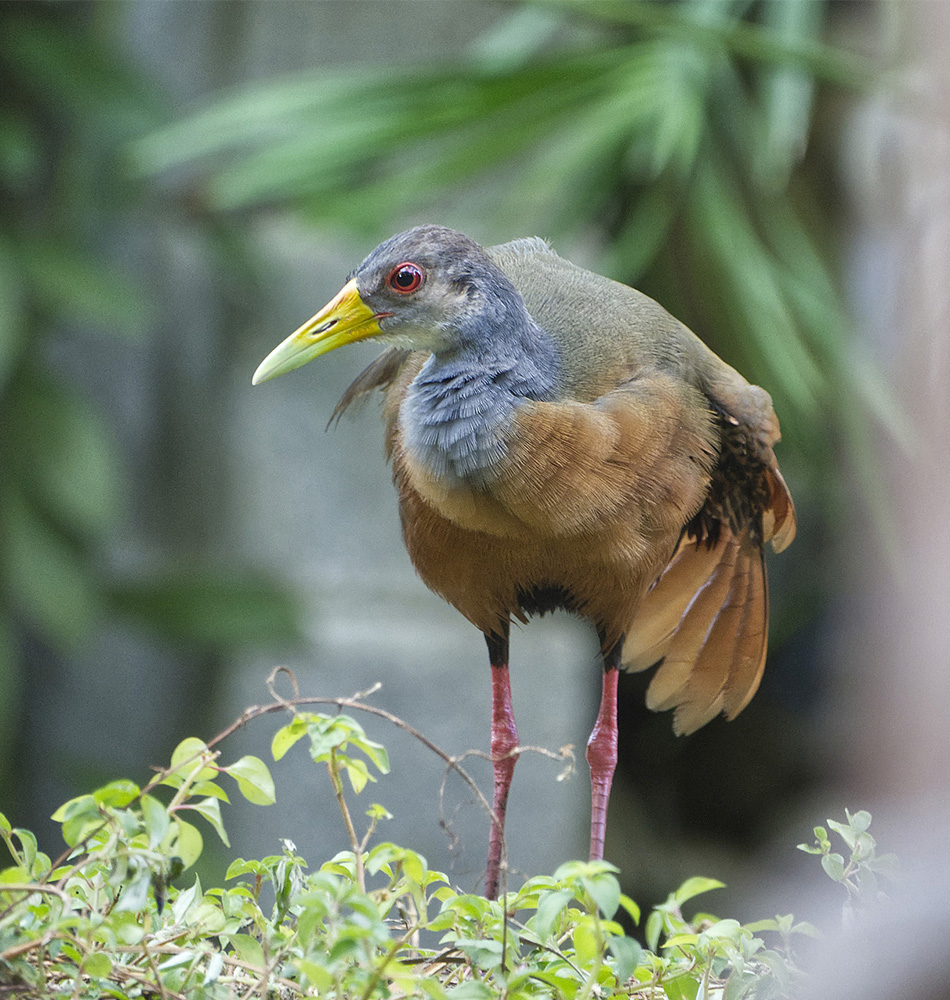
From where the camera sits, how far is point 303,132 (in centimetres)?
258

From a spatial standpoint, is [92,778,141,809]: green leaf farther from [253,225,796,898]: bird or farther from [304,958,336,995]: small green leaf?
[253,225,796,898]: bird

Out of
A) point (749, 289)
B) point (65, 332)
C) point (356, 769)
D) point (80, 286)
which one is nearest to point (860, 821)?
point (356, 769)

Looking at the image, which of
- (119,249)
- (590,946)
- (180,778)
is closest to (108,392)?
(119,249)

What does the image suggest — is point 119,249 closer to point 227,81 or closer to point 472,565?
point 227,81

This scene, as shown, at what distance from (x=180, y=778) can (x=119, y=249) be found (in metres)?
2.38

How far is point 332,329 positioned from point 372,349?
147 centimetres

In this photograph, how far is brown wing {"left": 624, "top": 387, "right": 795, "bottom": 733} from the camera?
1640mm

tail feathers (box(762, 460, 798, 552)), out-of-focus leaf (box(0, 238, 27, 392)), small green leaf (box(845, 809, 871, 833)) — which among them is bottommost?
small green leaf (box(845, 809, 871, 833))

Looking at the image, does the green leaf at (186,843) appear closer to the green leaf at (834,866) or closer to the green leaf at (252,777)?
the green leaf at (252,777)

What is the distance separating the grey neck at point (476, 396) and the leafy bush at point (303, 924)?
1.08 ft

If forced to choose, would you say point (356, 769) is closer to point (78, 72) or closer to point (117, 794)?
point (117, 794)

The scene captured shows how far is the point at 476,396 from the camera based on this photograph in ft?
4.25

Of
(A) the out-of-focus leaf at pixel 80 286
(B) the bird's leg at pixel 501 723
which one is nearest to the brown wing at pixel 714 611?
(B) the bird's leg at pixel 501 723

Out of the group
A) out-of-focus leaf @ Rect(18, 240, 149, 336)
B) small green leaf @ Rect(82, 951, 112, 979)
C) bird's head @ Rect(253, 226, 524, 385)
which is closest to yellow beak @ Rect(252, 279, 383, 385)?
bird's head @ Rect(253, 226, 524, 385)
